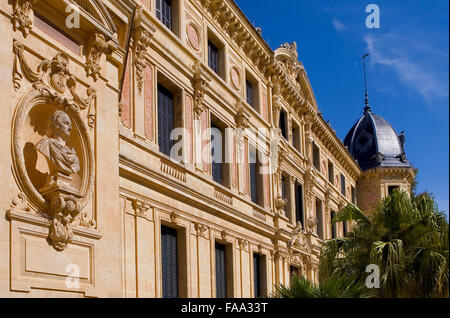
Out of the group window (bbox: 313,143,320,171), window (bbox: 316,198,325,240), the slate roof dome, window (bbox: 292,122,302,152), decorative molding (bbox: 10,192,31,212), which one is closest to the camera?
decorative molding (bbox: 10,192,31,212)

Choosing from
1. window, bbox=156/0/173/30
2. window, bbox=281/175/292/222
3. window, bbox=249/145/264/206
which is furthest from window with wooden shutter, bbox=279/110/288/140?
window, bbox=156/0/173/30

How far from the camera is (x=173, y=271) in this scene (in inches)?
767

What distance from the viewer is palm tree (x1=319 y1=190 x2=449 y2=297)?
48.8ft

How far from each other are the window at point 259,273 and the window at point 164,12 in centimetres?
934

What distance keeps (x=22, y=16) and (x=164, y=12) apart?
407 inches

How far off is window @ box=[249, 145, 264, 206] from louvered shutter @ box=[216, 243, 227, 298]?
409 centimetres

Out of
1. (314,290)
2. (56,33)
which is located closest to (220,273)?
(314,290)

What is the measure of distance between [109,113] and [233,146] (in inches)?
459

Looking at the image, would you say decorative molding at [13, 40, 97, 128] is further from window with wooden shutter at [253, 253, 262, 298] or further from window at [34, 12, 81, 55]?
window with wooden shutter at [253, 253, 262, 298]

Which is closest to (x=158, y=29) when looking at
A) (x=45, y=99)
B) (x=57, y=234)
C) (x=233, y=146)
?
(x=233, y=146)

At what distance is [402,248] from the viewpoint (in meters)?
15.5

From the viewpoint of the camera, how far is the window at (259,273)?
2566cm

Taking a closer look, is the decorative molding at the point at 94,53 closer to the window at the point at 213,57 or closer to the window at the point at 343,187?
the window at the point at 213,57
